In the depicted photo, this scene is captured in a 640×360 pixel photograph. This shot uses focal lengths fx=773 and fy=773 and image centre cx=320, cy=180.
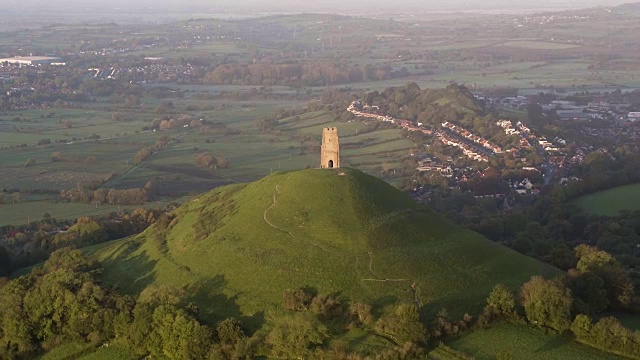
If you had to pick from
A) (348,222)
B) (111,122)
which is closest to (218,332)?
(348,222)

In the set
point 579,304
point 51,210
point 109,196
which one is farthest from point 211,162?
point 579,304

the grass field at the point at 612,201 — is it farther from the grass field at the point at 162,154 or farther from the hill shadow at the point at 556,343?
the hill shadow at the point at 556,343

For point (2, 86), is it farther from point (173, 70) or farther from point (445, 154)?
point (445, 154)

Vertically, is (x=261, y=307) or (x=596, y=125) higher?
(x=261, y=307)

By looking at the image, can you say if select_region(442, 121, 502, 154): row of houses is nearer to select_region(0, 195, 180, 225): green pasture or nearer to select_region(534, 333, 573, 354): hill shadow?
select_region(0, 195, 180, 225): green pasture

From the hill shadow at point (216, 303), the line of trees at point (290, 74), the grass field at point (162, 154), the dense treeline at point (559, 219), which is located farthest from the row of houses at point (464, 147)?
the line of trees at point (290, 74)

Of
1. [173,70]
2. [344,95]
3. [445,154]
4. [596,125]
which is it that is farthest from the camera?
[173,70]

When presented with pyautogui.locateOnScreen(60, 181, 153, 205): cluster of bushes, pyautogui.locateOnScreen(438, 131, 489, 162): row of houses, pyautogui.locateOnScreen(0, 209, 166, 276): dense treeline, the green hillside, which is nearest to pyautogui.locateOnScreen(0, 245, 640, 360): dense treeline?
the green hillside
